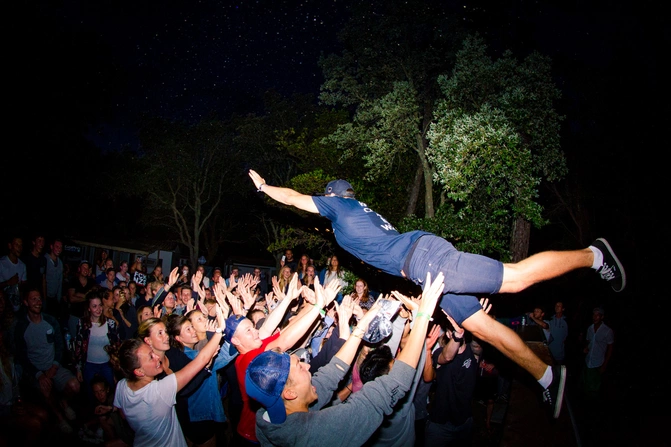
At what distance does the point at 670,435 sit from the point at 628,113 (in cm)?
→ 783

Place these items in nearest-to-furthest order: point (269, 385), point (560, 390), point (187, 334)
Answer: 1. point (269, 385)
2. point (560, 390)
3. point (187, 334)

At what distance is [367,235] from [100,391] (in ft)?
15.2

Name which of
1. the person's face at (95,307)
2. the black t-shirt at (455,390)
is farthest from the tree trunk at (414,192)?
the person's face at (95,307)

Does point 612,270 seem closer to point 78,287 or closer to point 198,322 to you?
point 198,322

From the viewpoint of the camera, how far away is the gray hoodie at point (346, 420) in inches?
87.0

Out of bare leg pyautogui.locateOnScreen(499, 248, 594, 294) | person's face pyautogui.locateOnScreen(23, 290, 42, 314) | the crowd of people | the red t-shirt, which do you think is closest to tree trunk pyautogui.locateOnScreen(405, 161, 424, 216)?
the crowd of people

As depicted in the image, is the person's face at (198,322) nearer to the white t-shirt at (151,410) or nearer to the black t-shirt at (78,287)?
the white t-shirt at (151,410)

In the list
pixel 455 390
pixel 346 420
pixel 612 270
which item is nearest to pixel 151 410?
pixel 346 420

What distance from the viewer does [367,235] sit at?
380cm

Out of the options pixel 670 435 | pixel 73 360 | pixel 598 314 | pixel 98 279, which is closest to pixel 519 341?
pixel 670 435

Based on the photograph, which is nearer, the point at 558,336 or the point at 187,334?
the point at 187,334

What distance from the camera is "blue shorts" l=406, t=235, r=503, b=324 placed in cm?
326

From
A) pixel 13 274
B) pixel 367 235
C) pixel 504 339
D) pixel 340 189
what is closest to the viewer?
pixel 504 339

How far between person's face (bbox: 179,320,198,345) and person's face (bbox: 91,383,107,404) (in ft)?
6.62
